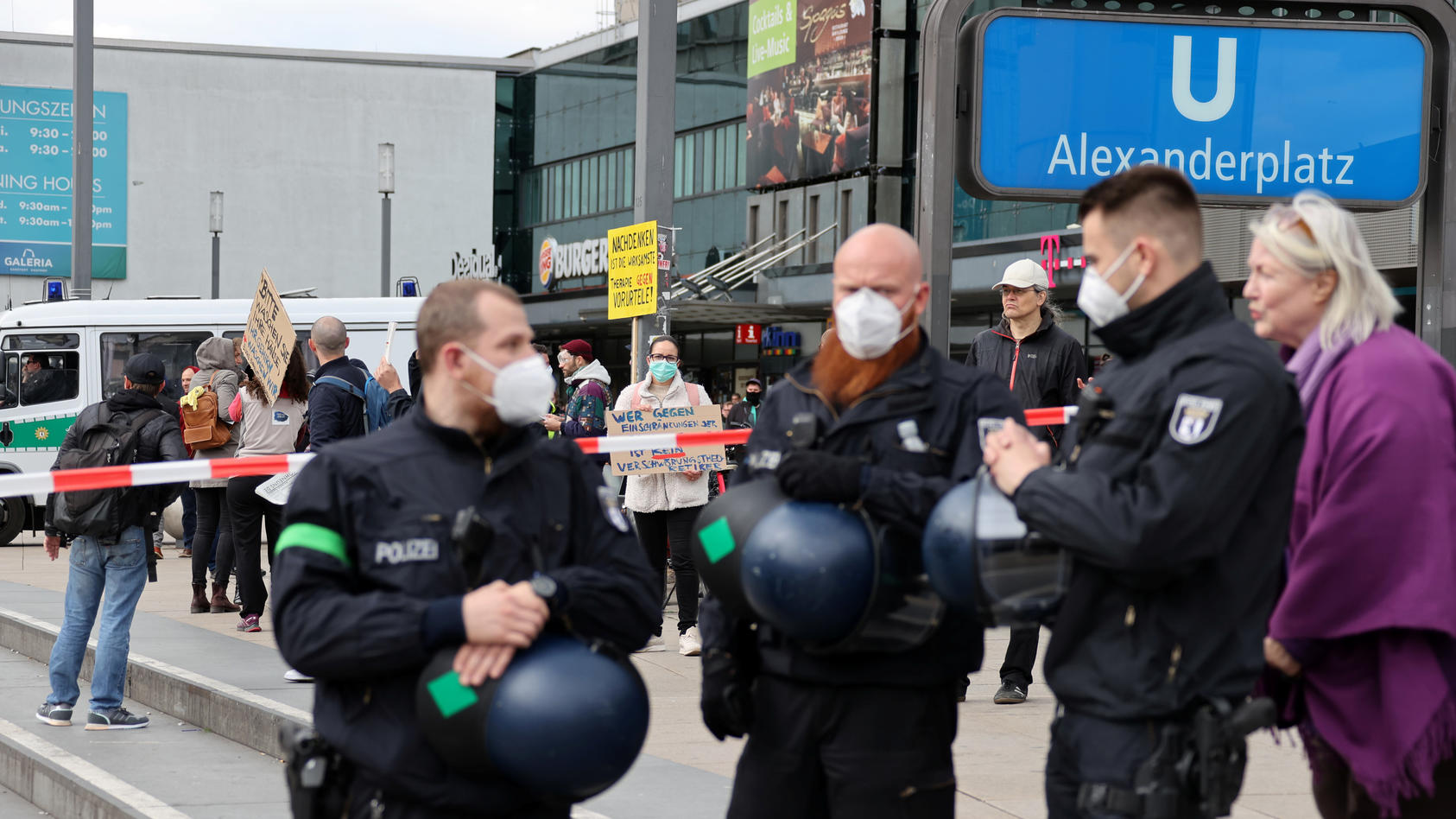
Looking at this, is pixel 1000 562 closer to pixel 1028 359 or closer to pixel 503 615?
pixel 503 615

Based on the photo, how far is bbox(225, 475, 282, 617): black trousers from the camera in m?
10.2

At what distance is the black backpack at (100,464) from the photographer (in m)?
7.39

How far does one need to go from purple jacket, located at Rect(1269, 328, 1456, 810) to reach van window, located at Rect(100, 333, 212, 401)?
17.6 m

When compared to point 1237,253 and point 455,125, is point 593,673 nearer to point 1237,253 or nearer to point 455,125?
point 1237,253

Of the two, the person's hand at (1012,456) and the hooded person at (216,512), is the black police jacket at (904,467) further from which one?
the hooded person at (216,512)

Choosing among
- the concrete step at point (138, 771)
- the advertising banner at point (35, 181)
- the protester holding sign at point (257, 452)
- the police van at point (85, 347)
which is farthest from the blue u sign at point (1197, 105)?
the advertising banner at point (35, 181)

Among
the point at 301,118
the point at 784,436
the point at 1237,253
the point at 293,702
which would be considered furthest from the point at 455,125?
the point at 784,436

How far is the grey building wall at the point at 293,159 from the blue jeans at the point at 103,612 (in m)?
42.5

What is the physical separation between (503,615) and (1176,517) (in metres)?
1.21

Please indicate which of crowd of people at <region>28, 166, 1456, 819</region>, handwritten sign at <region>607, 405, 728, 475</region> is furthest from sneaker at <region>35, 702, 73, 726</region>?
crowd of people at <region>28, 166, 1456, 819</region>

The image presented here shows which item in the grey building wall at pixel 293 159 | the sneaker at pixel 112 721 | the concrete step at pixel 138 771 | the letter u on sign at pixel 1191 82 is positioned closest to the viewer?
the concrete step at pixel 138 771

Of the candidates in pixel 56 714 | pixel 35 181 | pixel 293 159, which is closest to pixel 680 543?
pixel 56 714

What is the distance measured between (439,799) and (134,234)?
161 ft

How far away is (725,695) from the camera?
11.7 ft
